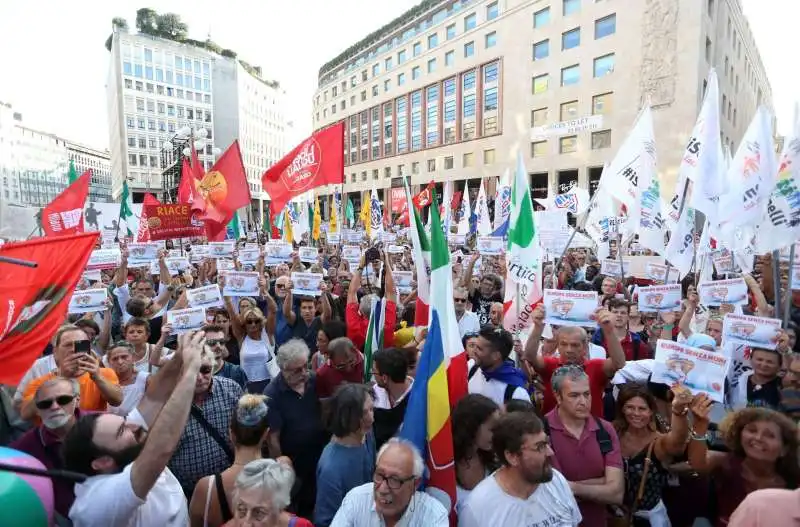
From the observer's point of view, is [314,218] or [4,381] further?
[314,218]

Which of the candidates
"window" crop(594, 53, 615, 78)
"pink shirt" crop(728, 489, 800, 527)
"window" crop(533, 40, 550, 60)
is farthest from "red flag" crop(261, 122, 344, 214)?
"window" crop(533, 40, 550, 60)

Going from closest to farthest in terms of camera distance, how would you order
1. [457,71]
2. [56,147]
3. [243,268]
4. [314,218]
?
1. [243,268]
2. [314,218]
3. [457,71]
4. [56,147]

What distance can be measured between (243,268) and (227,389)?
6.29m

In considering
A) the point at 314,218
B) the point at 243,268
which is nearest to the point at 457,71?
the point at 314,218

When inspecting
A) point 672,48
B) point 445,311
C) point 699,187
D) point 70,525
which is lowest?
point 70,525

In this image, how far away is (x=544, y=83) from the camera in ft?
120

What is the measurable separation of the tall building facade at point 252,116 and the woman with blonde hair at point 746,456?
67068 millimetres

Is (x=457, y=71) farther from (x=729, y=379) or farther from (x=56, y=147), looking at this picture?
(x=56, y=147)


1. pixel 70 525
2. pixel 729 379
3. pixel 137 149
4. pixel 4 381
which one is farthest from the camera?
pixel 137 149

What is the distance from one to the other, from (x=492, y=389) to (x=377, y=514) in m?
1.60

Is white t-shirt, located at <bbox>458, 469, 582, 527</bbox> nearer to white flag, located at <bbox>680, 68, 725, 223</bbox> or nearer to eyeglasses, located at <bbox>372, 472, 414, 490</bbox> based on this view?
eyeglasses, located at <bbox>372, 472, 414, 490</bbox>

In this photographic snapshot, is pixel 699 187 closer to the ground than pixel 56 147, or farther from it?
closer to the ground

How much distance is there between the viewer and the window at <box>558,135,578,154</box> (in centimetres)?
3484

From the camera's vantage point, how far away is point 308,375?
3.69 m
